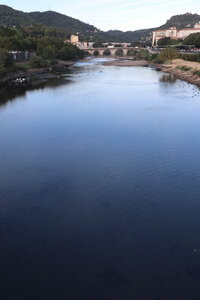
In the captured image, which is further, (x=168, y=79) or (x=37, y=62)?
(x=37, y=62)

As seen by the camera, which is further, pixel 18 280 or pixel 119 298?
pixel 18 280

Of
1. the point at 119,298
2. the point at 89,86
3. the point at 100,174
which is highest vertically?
the point at 89,86

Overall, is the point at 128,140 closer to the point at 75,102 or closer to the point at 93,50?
the point at 75,102

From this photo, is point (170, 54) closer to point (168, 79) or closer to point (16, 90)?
point (168, 79)

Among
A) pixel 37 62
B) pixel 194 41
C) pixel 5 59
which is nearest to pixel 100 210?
pixel 5 59

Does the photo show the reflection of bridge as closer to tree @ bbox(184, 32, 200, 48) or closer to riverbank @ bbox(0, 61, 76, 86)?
tree @ bbox(184, 32, 200, 48)

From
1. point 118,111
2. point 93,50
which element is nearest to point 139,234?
point 118,111

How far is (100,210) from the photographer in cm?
1163

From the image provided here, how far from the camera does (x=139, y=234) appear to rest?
33.7ft

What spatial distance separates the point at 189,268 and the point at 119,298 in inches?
A: 98.9

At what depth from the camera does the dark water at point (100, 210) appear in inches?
329

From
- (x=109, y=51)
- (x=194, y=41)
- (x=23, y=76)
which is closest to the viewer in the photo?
(x=23, y=76)

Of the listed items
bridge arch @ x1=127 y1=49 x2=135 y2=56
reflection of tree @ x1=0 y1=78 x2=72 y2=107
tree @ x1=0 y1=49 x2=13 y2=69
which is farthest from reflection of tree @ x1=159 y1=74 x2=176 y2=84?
bridge arch @ x1=127 y1=49 x2=135 y2=56

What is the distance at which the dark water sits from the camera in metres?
8.36
